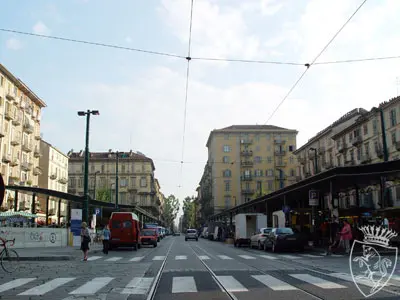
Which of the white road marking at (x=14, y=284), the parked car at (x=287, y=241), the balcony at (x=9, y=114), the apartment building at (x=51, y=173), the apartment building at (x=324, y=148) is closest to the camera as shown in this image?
the white road marking at (x=14, y=284)

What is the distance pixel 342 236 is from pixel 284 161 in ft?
259

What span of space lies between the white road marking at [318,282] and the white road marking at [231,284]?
179 centimetres

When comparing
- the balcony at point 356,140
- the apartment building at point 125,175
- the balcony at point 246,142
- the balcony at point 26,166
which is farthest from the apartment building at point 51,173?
the balcony at point 356,140

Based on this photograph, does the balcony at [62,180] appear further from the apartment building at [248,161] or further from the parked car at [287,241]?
the parked car at [287,241]

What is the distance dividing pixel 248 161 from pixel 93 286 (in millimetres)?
89683

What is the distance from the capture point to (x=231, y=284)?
1137 cm

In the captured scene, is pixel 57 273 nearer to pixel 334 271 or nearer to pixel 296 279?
pixel 296 279

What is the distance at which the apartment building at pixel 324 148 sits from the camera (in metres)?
64.0

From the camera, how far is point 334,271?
47.0ft

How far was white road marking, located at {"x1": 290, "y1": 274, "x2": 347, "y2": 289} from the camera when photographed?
34.8 feet

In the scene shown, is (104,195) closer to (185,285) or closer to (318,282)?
(185,285)

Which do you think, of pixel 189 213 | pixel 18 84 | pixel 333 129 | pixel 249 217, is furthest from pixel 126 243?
pixel 189 213

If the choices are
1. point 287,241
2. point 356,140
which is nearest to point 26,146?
point 356,140

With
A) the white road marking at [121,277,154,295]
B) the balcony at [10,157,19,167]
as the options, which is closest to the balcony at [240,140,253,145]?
the balcony at [10,157,19,167]
